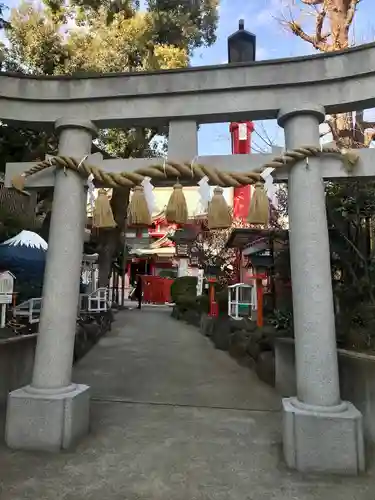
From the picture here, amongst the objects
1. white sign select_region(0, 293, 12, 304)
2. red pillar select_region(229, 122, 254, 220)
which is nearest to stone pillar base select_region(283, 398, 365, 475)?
white sign select_region(0, 293, 12, 304)

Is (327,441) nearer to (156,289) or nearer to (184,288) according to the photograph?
(184,288)

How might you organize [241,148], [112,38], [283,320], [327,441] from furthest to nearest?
[241,148], [112,38], [283,320], [327,441]

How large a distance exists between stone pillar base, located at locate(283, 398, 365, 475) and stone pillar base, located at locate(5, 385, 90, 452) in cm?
209

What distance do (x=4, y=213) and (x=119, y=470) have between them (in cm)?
777

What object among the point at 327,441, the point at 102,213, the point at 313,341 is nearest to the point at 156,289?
the point at 102,213

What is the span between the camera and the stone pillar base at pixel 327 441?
10.7ft

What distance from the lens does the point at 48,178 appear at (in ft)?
13.8

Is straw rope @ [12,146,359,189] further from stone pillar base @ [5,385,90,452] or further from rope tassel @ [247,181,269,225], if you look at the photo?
stone pillar base @ [5,385,90,452]

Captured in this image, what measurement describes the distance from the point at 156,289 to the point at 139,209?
19.1 meters

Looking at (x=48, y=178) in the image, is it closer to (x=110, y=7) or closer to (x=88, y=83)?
(x=88, y=83)

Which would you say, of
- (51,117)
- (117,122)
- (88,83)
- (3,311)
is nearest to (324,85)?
(117,122)

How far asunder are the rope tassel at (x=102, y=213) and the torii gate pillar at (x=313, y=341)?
1.85 metres

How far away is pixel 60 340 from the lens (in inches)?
150

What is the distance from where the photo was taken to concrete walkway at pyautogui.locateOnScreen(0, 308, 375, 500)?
3.00m
